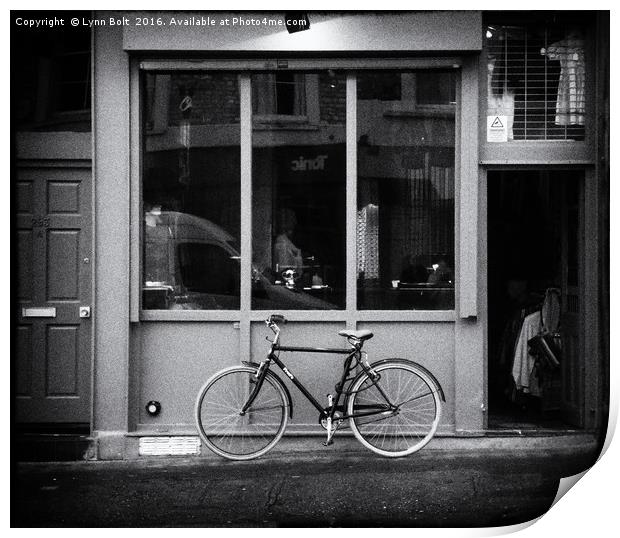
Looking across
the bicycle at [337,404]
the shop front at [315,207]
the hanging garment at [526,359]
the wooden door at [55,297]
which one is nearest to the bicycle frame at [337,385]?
the bicycle at [337,404]

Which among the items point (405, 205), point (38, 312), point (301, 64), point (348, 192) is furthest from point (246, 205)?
point (38, 312)

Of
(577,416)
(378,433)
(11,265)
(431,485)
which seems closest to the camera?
(11,265)

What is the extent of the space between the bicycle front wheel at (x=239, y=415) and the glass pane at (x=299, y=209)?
702 mm

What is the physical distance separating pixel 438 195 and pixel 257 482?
9.08ft

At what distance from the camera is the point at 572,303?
8523 millimetres

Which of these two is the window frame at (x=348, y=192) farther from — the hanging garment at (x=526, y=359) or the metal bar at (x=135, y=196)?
the hanging garment at (x=526, y=359)

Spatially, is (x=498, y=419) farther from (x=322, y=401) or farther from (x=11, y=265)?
(x=11, y=265)

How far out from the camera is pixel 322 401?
784 cm

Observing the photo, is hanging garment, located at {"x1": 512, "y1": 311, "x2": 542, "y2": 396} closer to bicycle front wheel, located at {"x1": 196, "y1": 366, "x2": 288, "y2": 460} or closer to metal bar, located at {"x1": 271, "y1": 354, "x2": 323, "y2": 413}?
metal bar, located at {"x1": 271, "y1": 354, "x2": 323, "y2": 413}

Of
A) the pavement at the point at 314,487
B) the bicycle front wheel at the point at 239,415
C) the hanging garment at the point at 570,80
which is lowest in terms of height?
the pavement at the point at 314,487

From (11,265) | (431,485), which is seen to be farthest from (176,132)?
(431,485)

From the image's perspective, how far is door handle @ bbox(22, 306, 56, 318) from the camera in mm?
7980

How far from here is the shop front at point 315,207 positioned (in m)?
7.68

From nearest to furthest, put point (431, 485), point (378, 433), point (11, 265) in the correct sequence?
point (11, 265)
point (431, 485)
point (378, 433)
